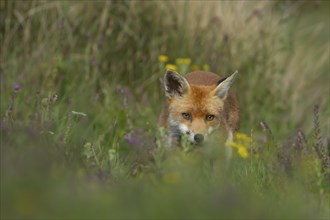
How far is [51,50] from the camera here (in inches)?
382

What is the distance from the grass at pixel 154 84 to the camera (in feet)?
17.3

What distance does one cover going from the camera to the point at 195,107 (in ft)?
25.5

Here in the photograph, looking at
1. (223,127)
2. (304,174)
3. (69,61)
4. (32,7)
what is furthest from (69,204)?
(32,7)

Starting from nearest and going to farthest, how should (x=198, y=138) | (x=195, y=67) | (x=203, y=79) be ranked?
(x=198, y=138) < (x=203, y=79) < (x=195, y=67)

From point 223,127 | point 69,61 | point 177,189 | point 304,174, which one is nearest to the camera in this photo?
point 177,189

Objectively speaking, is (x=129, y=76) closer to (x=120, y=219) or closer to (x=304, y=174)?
(x=304, y=174)

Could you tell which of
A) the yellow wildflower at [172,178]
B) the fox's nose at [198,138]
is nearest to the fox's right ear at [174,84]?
the fox's nose at [198,138]

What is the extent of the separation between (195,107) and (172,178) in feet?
11.0

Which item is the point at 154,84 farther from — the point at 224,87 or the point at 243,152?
the point at 243,152

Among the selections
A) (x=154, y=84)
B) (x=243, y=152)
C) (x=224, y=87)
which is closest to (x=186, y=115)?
(x=224, y=87)

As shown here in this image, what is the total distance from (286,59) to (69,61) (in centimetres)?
312

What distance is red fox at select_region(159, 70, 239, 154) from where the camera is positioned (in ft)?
25.0

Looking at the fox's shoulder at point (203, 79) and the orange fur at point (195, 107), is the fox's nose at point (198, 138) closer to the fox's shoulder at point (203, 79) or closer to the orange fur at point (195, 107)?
the orange fur at point (195, 107)

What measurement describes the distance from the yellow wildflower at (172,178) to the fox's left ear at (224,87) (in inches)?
123
